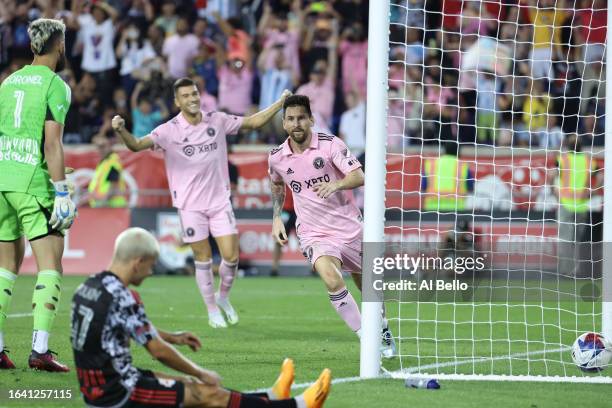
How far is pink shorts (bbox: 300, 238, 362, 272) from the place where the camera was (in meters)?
9.75

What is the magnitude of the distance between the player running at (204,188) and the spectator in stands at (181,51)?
30.5 ft

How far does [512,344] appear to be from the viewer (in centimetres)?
1071

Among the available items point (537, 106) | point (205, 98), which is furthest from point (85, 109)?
point (537, 106)

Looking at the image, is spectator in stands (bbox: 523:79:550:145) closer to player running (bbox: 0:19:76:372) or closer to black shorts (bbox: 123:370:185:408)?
player running (bbox: 0:19:76:372)

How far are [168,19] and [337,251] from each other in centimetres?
1365

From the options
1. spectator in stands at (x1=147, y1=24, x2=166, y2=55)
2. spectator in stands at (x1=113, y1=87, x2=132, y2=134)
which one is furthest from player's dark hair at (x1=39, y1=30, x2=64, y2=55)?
spectator in stands at (x1=147, y1=24, x2=166, y2=55)

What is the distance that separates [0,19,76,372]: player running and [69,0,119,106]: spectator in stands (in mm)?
Answer: 13950

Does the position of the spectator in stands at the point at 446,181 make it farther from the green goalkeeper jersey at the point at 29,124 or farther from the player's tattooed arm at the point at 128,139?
the green goalkeeper jersey at the point at 29,124

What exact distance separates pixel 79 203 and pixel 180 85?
26.0ft

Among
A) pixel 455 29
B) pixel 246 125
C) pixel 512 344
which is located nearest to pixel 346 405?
pixel 512 344

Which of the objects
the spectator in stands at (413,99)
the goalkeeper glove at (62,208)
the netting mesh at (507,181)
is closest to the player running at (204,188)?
the netting mesh at (507,181)

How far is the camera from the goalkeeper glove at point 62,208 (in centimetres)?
822

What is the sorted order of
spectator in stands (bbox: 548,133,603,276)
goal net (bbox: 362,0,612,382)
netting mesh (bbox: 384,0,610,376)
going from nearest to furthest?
goal net (bbox: 362,0,612,382) → netting mesh (bbox: 384,0,610,376) → spectator in stands (bbox: 548,133,603,276)

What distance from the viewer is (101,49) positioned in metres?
22.5
